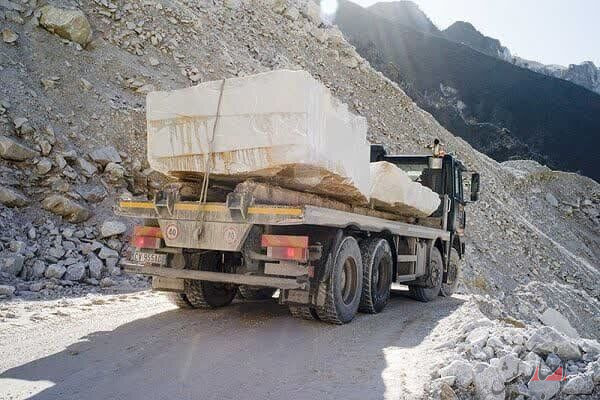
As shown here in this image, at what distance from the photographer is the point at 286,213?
498 cm

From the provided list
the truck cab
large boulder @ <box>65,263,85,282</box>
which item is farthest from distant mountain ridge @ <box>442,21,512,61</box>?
large boulder @ <box>65,263,85,282</box>

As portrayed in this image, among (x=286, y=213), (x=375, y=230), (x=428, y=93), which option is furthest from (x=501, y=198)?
(x=428, y=93)

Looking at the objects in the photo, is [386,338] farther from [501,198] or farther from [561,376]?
[501,198]

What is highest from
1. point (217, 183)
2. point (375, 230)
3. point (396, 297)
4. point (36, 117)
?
point (36, 117)

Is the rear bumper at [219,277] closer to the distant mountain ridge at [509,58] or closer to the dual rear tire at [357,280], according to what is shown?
the dual rear tire at [357,280]

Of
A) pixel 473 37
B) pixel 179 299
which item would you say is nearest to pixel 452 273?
pixel 179 299

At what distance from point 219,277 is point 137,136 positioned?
774cm

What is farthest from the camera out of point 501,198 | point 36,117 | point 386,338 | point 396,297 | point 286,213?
point 501,198

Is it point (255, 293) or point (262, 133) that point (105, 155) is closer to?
point (255, 293)

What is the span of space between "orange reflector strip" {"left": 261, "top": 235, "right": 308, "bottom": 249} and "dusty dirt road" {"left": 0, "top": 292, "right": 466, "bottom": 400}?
101 centimetres

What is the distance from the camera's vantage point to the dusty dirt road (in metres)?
3.81

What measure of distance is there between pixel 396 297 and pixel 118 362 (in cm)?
660

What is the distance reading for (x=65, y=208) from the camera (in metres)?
9.62

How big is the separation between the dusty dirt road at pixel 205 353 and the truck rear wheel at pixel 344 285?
0.17 metres
